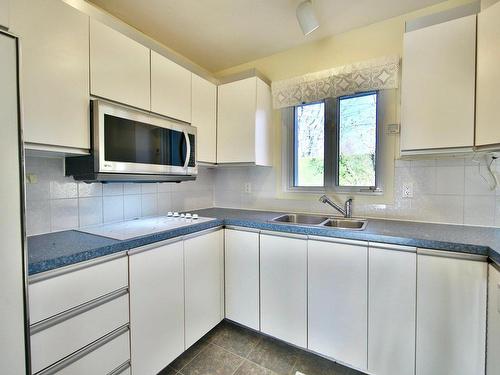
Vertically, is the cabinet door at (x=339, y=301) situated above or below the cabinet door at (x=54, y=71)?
below

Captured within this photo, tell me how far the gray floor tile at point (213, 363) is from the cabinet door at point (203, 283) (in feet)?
0.43

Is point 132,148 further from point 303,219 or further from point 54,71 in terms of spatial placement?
point 303,219

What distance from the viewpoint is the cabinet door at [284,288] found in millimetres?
1645

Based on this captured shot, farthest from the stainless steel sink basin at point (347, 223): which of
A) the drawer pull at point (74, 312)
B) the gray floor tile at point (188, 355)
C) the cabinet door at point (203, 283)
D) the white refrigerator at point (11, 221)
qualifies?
the white refrigerator at point (11, 221)

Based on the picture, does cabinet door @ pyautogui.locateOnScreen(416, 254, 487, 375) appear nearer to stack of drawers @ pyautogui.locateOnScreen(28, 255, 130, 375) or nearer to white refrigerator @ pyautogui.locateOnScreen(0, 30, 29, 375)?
stack of drawers @ pyautogui.locateOnScreen(28, 255, 130, 375)

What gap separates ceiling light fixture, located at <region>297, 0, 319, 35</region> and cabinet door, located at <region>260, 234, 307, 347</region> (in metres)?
1.45

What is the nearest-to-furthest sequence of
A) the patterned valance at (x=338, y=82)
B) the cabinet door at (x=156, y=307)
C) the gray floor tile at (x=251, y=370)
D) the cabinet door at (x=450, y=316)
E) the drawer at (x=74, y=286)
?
the drawer at (x=74, y=286), the cabinet door at (x=450, y=316), the cabinet door at (x=156, y=307), the gray floor tile at (x=251, y=370), the patterned valance at (x=338, y=82)

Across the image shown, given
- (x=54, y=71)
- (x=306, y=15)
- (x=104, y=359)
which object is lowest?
(x=104, y=359)

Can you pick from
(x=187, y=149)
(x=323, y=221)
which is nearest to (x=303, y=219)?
(x=323, y=221)

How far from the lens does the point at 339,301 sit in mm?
1518

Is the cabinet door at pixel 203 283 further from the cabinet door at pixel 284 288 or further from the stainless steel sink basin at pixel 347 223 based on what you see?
the stainless steel sink basin at pixel 347 223

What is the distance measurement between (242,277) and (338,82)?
174 cm

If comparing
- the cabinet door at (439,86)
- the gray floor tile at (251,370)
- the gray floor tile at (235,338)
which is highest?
the cabinet door at (439,86)

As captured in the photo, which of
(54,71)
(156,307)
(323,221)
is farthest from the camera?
(323,221)
